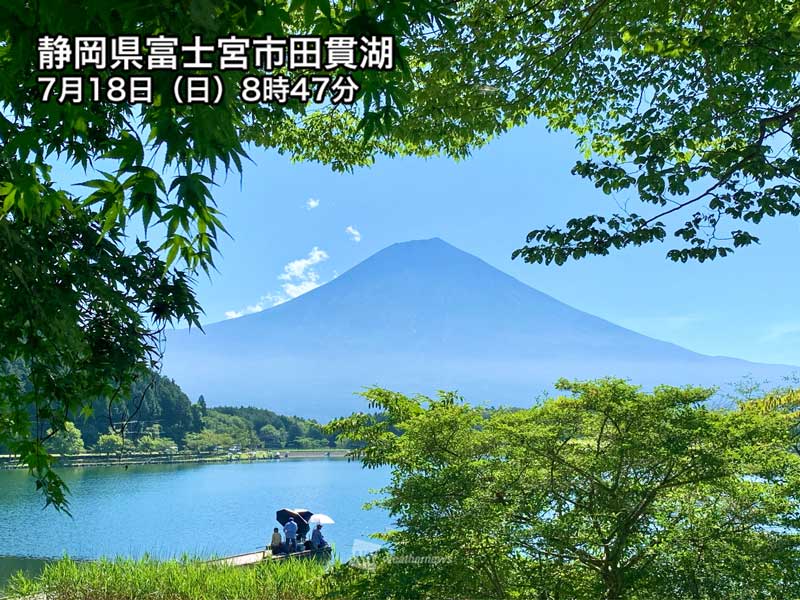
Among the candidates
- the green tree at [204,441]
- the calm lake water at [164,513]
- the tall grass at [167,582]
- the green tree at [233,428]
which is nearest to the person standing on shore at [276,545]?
the calm lake water at [164,513]

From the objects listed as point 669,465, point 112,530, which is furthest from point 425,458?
point 112,530

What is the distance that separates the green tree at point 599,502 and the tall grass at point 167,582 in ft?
5.93

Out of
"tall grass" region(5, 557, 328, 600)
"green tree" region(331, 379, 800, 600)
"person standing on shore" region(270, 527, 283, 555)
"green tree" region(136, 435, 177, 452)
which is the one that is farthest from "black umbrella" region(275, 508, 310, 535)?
"green tree" region(136, 435, 177, 452)

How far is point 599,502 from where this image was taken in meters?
3.96

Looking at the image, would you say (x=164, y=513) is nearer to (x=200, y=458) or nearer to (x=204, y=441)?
(x=200, y=458)

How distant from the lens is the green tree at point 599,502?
140 inches

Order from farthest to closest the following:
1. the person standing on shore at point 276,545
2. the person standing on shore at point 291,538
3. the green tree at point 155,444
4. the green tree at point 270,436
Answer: the green tree at point 270,436 → the green tree at point 155,444 → the person standing on shore at point 291,538 → the person standing on shore at point 276,545

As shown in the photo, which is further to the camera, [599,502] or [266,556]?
[266,556]

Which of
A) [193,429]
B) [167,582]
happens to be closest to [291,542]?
[167,582]

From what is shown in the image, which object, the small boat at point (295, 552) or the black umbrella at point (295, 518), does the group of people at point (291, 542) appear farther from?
the black umbrella at point (295, 518)

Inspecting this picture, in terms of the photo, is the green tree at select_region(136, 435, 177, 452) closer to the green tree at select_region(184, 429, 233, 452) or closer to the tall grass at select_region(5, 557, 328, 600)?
the green tree at select_region(184, 429, 233, 452)

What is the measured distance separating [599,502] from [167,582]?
431 centimetres

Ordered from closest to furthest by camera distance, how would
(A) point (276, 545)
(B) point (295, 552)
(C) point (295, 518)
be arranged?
(B) point (295, 552) < (A) point (276, 545) < (C) point (295, 518)

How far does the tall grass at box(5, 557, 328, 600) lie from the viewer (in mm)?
5684
